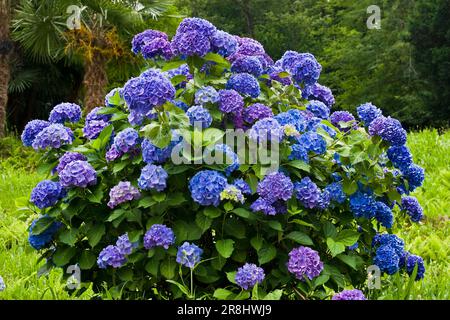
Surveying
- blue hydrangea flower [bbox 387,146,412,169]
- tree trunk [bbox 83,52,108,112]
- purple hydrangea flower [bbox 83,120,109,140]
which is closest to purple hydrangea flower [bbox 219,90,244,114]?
purple hydrangea flower [bbox 83,120,109,140]

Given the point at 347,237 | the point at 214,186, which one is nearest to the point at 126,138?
the point at 214,186

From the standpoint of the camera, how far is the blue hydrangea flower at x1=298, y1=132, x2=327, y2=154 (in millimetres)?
2625

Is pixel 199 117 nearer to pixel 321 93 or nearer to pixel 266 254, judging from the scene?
pixel 266 254

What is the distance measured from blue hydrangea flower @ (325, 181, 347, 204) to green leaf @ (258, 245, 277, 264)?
1.15ft

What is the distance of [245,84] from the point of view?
8.80ft

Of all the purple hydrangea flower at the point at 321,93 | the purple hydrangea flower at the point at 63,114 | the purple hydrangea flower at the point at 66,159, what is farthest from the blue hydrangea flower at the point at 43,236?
the purple hydrangea flower at the point at 321,93

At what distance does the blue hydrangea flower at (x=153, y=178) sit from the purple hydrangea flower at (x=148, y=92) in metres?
0.23

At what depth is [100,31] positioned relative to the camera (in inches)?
444

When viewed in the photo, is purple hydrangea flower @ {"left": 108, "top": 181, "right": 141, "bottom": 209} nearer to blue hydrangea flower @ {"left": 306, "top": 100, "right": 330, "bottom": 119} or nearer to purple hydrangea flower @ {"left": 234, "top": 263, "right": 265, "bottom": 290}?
purple hydrangea flower @ {"left": 234, "top": 263, "right": 265, "bottom": 290}

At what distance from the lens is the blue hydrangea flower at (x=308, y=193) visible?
258 centimetres

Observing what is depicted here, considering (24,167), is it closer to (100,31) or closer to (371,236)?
(100,31)

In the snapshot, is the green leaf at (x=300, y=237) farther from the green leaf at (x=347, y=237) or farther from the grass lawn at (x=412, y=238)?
the grass lawn at (x=412, y=238)

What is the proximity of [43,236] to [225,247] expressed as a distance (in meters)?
0.89

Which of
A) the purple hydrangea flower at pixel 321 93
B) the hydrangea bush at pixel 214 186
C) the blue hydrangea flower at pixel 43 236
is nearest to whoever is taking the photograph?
the hydrangea bush at pixel 214 186
